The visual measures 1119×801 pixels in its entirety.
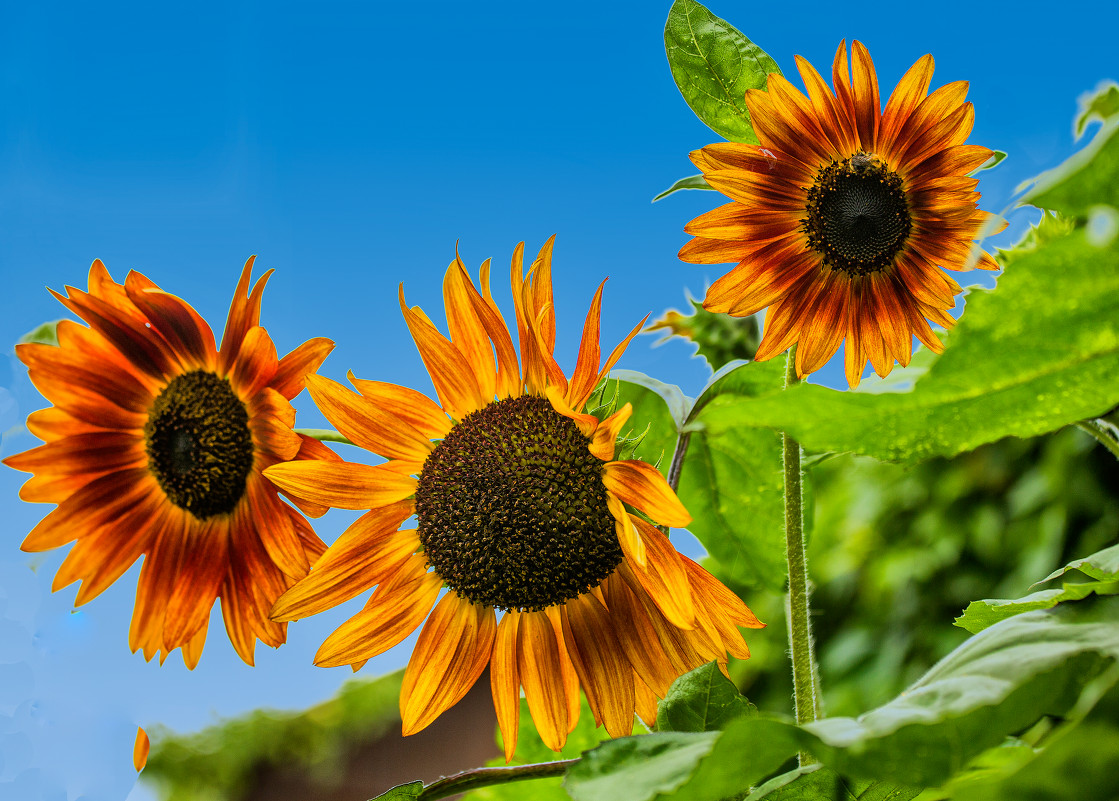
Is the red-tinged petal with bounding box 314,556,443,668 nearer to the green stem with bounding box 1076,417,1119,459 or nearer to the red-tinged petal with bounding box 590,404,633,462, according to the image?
the red-tinged petal with bounding box 590,404,633,462

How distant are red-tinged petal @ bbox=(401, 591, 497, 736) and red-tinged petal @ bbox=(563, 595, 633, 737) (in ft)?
0.13

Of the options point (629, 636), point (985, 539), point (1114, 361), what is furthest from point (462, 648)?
point (985, 539)

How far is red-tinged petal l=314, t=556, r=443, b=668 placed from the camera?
362 millimetres

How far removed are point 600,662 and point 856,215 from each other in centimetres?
24

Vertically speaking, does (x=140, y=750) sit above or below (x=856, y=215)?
below

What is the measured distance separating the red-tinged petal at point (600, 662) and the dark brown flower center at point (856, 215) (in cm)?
20

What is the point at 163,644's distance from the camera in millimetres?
413

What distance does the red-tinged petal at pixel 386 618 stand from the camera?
36 centimetres

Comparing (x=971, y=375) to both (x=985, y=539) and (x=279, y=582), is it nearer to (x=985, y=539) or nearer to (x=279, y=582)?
(x=279, y=582)

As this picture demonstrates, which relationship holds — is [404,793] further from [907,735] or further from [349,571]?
[907,735]

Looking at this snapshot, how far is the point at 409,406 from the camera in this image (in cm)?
38

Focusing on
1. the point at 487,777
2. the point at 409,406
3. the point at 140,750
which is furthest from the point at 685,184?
the point at 140,750

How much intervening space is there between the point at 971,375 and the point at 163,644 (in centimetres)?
38

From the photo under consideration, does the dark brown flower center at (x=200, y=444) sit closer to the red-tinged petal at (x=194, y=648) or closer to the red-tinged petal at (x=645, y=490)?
the red-tinged petal at (x=194, y=648)
